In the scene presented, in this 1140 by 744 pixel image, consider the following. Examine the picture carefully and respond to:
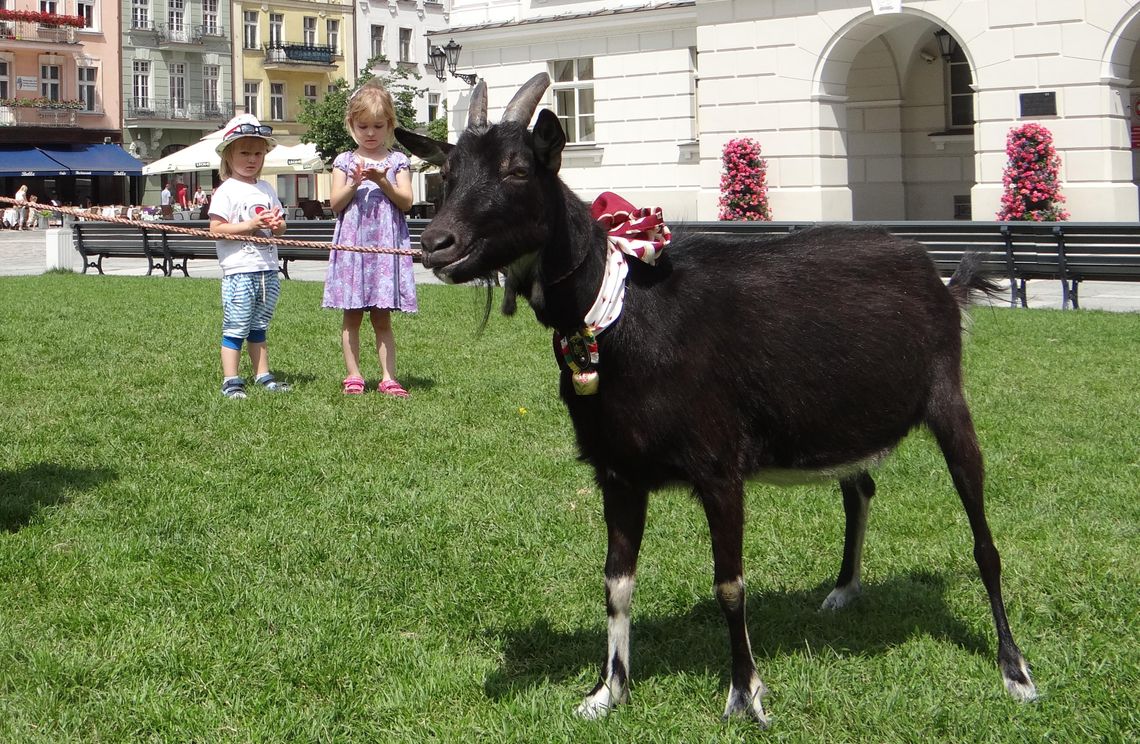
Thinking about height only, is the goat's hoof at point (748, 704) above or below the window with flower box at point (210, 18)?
below

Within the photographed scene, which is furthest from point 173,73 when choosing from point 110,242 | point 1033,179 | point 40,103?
point 1033,179

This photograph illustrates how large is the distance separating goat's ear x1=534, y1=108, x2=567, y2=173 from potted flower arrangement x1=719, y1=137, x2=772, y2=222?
22.0 meters

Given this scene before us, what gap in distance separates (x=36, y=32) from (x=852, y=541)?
65045mm

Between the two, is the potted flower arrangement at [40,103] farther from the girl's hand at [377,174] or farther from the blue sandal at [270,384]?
the girl's hand at [377,174]

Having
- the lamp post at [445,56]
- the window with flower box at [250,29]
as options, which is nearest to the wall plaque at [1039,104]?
the lamp post at [445,56]

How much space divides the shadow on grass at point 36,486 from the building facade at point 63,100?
2173 inches

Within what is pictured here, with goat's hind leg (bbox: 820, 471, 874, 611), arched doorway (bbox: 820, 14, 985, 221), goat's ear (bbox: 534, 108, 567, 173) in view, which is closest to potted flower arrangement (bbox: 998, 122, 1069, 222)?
arched doorway (bbox: 820, 14, 985, 221)

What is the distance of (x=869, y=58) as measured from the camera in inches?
1108

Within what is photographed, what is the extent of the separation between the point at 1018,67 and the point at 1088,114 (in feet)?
5.20

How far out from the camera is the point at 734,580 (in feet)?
12.4

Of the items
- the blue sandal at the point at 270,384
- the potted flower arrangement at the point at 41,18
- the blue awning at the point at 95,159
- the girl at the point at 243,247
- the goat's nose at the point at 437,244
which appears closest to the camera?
the goat's nose at the point at 437,244

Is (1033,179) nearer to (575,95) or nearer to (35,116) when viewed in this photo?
(575,95)

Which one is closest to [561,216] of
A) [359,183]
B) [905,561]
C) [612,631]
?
[612,631]

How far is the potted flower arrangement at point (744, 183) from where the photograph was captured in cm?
2528
